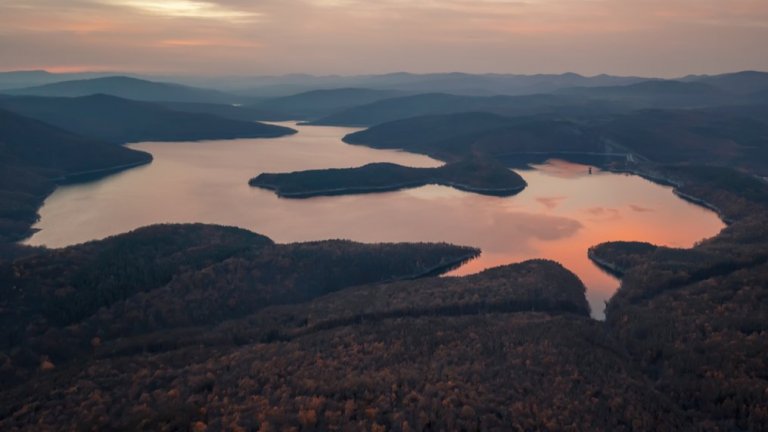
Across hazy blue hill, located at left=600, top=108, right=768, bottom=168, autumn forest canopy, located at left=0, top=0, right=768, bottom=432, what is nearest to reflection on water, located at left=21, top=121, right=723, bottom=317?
autumn forest canopy, located at left=0, top=0, right=768, bottom=432

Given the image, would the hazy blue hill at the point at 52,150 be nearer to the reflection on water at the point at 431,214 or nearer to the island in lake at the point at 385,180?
the reflection on water at the point at 431,214

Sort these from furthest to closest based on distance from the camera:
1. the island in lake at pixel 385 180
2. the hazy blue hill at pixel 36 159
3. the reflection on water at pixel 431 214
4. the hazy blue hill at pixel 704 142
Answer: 1. the hazy blue hill at pixel 704 142
2. the island in lake at pixel 385 180
3. the hazy blue hill at pixel 36 159
4. the reflection on water at pixel 431 214

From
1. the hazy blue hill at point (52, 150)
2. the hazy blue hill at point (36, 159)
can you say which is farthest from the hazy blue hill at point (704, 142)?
the hazy blue hill at point (52, 150)

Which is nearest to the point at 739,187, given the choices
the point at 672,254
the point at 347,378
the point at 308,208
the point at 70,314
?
the point at 672,254

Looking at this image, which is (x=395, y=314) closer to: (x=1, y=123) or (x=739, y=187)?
(x=739, y=187)

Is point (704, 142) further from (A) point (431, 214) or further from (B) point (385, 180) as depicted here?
(A) point (431, 214)

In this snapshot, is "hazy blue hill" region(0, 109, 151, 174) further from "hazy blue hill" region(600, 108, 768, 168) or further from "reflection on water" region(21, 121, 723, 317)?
"hazy blue hill" region(600, 108, 768, 168)
